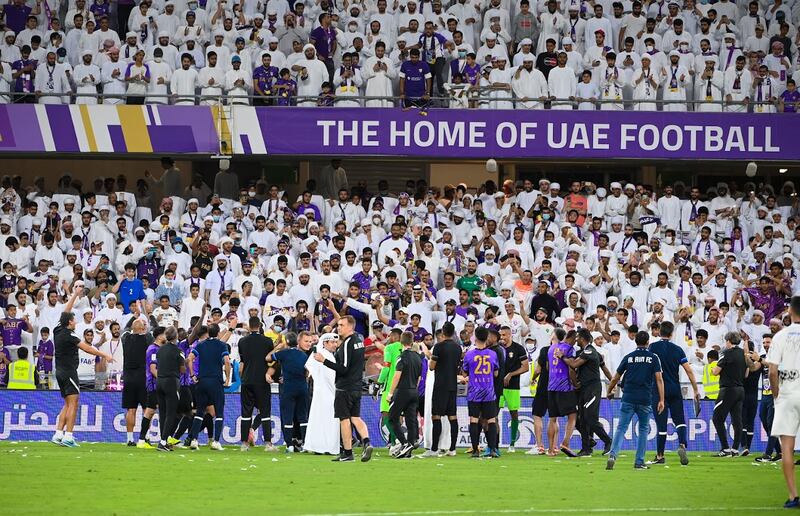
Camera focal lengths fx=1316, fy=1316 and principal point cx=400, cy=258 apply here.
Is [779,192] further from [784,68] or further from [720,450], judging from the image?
[720,450]

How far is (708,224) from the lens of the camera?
92.3 feet

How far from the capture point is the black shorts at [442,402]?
719 inches

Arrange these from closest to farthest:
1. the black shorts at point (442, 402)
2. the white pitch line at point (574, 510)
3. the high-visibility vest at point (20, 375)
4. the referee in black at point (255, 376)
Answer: the white pitch line at point (574, 510) < the black shorts at point (442, 402) < the referee in black at point (255, 376) < the high-visibility vest at point (20, 375)

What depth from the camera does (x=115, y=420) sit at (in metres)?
21.5

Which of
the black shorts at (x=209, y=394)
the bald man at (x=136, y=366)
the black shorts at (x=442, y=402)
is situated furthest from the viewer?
the bald man at (x=136, y=366)

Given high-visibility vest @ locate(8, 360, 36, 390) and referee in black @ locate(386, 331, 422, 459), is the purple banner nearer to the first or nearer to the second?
high-visibility vest @ locate(8, 360, 36, 390)

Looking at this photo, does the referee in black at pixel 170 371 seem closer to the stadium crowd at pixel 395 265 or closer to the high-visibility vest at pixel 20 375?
the stadium crowd at pixel 395 265

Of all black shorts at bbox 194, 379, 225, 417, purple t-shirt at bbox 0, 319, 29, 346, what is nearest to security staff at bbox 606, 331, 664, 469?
black shorts at bbox 194, 379, 225, 417

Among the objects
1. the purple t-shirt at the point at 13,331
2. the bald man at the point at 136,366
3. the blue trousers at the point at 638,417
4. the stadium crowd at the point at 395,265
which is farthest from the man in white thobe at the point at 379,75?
the blue trousers at the point at 638,417

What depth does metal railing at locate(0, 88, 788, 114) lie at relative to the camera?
28125mm

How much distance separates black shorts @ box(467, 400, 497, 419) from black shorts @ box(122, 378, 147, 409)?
470cm

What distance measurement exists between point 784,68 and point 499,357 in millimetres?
14528

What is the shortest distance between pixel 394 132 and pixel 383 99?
0.77 metres

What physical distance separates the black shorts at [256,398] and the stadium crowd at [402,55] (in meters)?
10.1
